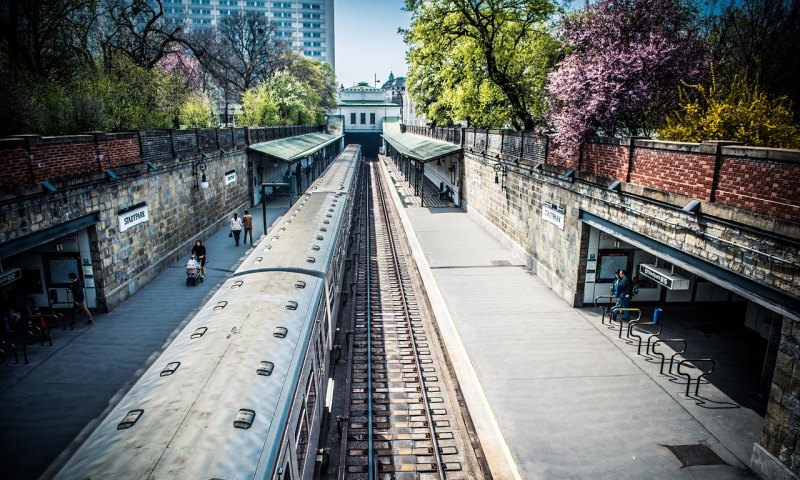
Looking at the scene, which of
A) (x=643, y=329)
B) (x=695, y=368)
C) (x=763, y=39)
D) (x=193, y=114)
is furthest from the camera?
(x=193, y=114)

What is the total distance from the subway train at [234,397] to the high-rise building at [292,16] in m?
123

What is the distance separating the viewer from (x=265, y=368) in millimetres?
5594

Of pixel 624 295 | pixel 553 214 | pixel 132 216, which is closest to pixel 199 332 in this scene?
pixel 132 216

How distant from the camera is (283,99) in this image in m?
48.8

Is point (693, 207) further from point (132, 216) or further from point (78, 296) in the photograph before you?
point (132, 216)

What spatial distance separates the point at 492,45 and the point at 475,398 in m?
17.5

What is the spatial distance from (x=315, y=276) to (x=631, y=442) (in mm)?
6513

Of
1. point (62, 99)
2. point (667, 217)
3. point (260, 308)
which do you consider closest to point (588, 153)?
point (667, 217)

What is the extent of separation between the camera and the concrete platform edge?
744 cm

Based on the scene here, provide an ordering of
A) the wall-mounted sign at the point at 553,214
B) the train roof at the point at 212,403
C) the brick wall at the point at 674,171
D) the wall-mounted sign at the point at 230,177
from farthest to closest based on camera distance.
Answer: the wall-mounted sign at the point at 230,177, the wall-mounted sign at the point at 553,214, the brick wall at the point at 674,171, the train roof at the point at 212,403

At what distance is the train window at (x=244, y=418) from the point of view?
15.1ft

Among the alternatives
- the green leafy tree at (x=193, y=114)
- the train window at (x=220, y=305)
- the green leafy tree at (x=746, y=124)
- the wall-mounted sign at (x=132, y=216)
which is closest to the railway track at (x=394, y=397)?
the train window at (x=220, y=305)

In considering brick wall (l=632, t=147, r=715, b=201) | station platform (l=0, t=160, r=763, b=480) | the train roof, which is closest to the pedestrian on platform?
station platform (l=0, t=160, r=763, b=480)

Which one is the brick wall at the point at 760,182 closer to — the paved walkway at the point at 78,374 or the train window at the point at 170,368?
the train window at the point at 170,368
